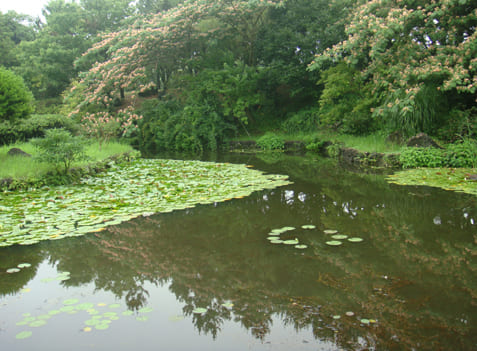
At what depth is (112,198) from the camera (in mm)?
5684

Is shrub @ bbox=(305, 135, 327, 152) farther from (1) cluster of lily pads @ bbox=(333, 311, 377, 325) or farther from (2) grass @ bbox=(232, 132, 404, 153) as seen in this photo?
(1) cluster of lily pads @ bbox=(333, 311, 377, 325)

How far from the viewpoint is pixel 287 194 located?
600cm

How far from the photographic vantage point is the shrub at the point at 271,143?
14422 mm

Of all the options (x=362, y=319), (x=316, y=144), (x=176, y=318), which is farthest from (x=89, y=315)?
(x=316, y=144)

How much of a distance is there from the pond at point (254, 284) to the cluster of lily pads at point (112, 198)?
25 centimetres

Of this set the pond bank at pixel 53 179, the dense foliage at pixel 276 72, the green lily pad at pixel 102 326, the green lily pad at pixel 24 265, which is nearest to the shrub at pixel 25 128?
the dense foliage at pixel 276 72

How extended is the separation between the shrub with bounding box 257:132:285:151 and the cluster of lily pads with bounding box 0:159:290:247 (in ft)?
19.4

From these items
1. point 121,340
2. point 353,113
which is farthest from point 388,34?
point 121,340

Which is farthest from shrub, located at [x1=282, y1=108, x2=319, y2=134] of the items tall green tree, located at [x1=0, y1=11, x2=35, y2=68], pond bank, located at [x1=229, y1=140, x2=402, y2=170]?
tall green tree, located at [x1=0, y1=11, x2=35, y2=68]

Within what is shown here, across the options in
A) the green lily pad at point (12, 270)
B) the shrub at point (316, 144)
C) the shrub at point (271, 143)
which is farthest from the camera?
the shrub at point (271, 143)

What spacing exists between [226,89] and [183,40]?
3535mm

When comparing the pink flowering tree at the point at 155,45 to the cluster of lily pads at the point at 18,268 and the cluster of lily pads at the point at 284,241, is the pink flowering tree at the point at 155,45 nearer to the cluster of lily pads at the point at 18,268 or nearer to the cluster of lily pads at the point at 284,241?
the cluster of lily pads at the point at 18,268

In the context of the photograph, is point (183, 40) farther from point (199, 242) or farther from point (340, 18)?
point (199, 242)

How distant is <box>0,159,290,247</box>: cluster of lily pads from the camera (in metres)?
4.29
